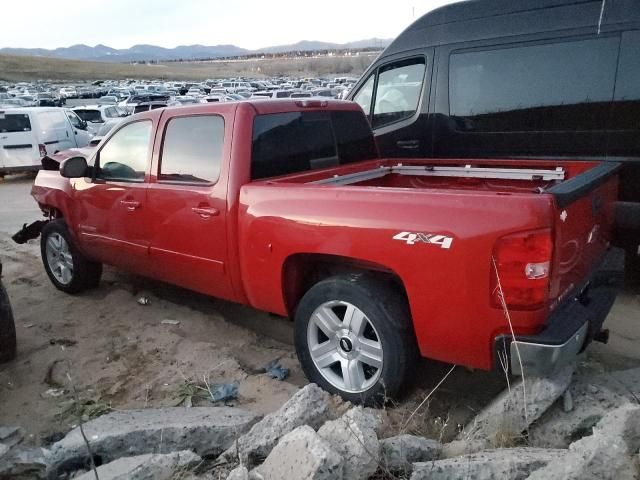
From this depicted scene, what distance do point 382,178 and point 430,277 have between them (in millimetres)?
2001

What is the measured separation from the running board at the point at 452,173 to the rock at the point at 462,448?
6.21 feet

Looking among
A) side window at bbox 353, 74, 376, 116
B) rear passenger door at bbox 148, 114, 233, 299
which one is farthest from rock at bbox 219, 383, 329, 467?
side window at bbox 353, 74, 376, 116

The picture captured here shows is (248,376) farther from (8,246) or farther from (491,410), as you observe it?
(8,246)

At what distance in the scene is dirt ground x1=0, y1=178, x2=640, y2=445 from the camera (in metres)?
3.66

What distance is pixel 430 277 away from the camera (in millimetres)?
2922

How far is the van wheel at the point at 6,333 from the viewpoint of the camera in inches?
→ 173

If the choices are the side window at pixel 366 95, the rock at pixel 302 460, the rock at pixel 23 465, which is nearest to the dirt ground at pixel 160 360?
the rock at pixel 23 465

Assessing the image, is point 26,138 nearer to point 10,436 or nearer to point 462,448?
point 10,436

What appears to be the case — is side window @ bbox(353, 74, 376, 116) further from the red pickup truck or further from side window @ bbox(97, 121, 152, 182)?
side window @ bbox(97, 121, 152, 182)

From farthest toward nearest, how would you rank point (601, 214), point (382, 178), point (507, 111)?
1. point (507, 111)
2. point (382, 178)
3. point (601, 214)

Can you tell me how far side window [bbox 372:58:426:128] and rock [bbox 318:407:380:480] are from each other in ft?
14.0

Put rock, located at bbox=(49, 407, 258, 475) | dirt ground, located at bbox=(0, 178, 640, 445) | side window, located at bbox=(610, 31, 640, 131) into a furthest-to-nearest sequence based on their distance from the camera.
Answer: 1. side window, located at bbox=(610, 31, 640, 131)
2. dirt ground, located at bbox=(0, 178, 640, 445)
3. rock, located at bbox=(49, 407, 258, 475)

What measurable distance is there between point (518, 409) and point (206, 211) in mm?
2359

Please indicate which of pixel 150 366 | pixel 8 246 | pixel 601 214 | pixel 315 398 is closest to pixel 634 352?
pixel 601 214
